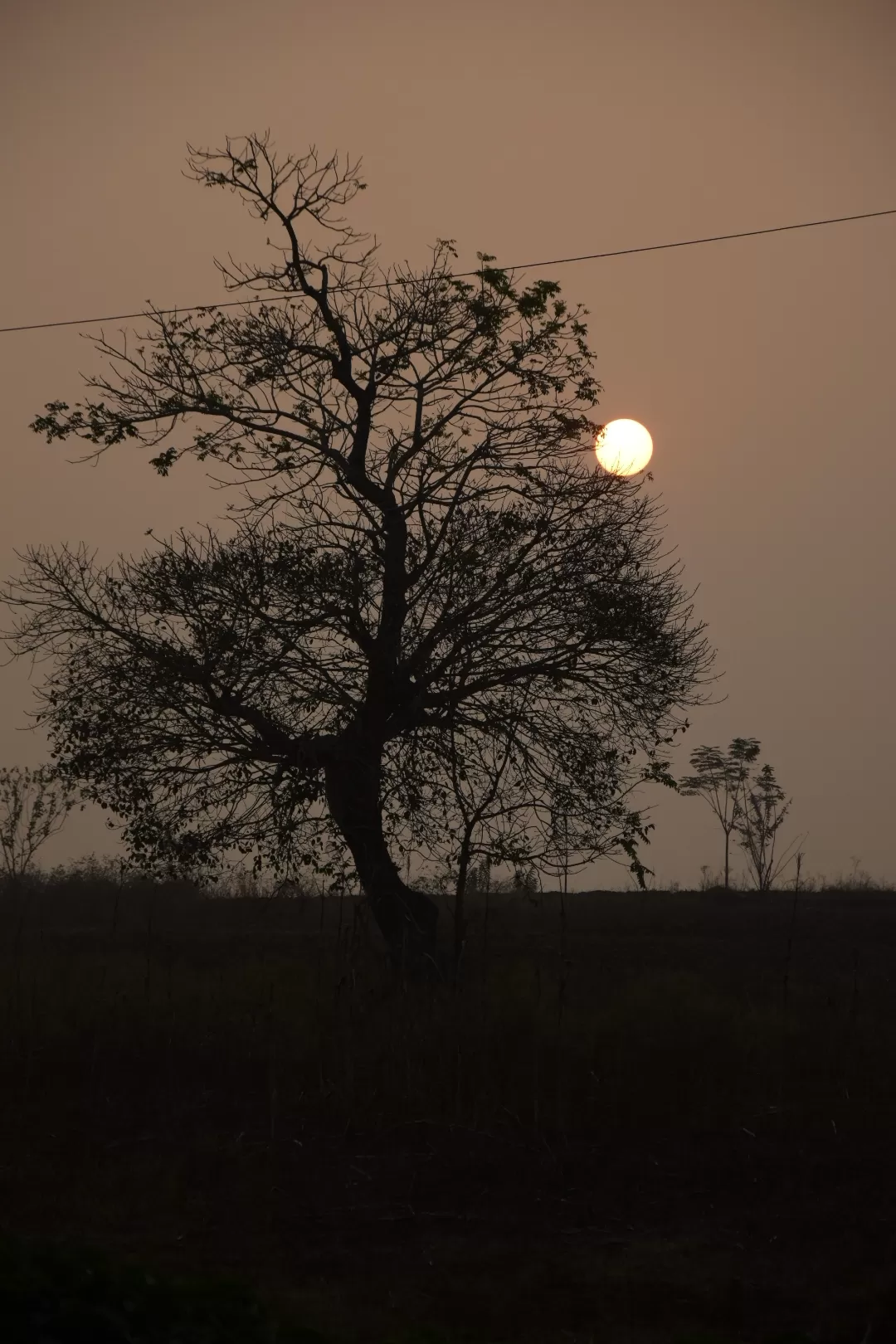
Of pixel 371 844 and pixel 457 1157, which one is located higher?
pixel 371 844

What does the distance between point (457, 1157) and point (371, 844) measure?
6528 mm

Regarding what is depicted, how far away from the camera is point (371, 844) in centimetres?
1728

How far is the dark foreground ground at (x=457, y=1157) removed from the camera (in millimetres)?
8289

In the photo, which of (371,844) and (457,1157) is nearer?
(457,1157)

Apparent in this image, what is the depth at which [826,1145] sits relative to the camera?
430 inches

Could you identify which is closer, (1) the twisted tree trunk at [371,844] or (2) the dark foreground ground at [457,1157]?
(2) the dark foreground ground at [457,1157]

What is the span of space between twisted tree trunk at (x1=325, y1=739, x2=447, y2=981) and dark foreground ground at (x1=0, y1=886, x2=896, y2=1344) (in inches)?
37.3

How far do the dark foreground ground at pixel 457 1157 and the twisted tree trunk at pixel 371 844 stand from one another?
95 cm

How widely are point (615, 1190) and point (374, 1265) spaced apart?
2.22 meters

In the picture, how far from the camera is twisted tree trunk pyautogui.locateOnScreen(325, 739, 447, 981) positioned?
55.6ft

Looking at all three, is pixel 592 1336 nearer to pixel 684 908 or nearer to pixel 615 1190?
pixel 615 1190

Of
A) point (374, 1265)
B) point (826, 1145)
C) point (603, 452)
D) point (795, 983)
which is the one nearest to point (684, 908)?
point (795, 983)

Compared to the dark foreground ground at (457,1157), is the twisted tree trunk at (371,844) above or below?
above

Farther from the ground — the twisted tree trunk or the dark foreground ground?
the twisted tree trunk
